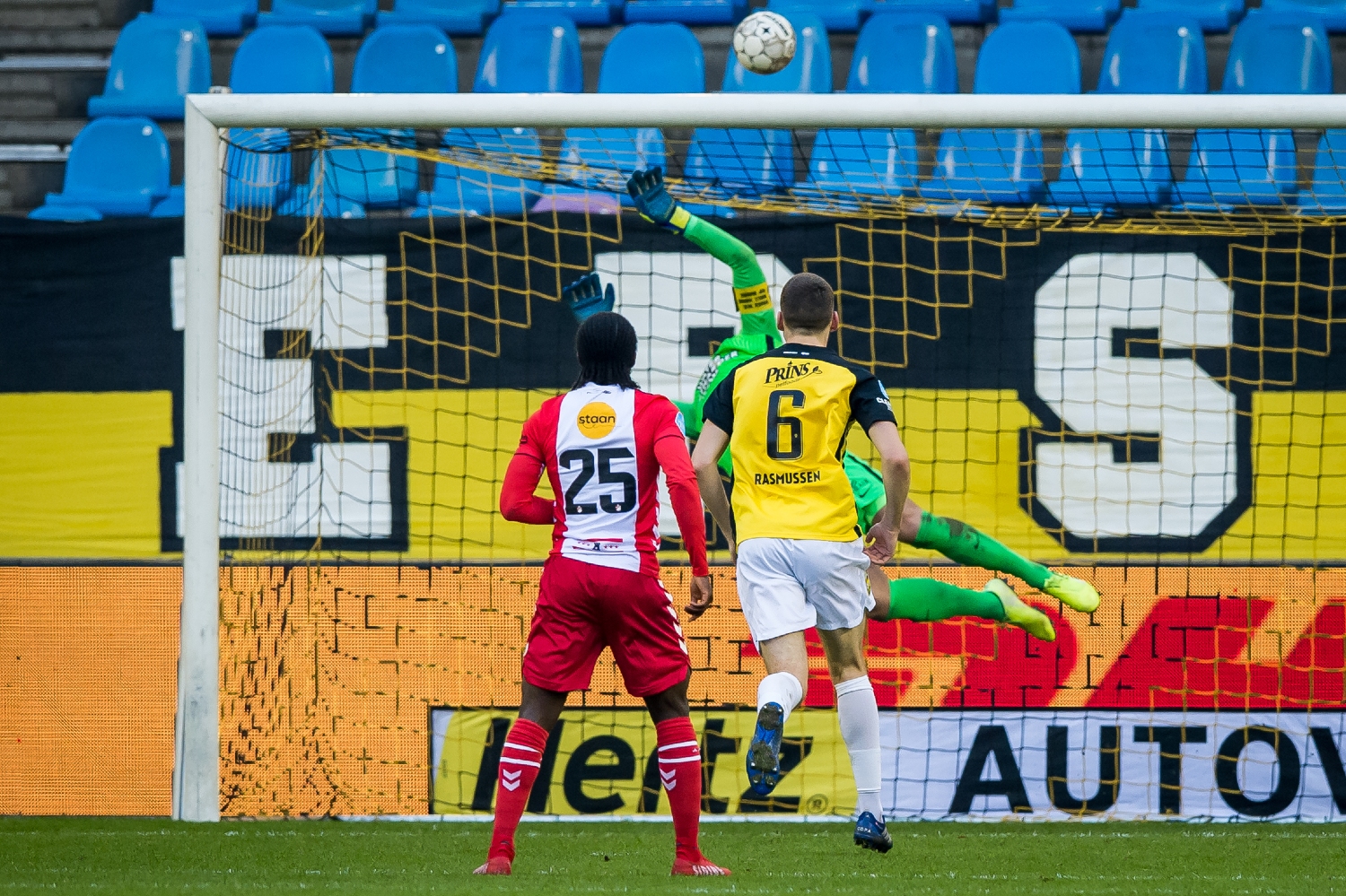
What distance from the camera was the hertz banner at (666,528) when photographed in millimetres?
5844

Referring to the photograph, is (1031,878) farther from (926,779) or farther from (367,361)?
(367,361)

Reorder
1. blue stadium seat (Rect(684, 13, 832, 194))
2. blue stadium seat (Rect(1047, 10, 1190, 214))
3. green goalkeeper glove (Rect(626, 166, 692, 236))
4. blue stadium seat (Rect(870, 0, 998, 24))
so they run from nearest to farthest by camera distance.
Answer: green goalkeeper glove (Rect(626, 166, 692, 236))
blue stadium seat (Rect(684, 13, 832, 194))
blue stadium seat (Rect(1047, 10, 1190, 214))
blue stadium seat (Rect(870, 0, 998, 24))

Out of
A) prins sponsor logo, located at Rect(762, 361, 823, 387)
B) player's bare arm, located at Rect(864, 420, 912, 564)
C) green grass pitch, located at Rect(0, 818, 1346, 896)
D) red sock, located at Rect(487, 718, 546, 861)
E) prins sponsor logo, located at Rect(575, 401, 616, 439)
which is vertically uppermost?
prins sponsor logo, located at Rect(762, 361, 823, 387)

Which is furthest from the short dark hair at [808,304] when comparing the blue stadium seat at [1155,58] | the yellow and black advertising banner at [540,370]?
the blue stadium seat at [1155,58]

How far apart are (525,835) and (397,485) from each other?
2.12 metres

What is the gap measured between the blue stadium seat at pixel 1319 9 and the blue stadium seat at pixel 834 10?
99.8 inches

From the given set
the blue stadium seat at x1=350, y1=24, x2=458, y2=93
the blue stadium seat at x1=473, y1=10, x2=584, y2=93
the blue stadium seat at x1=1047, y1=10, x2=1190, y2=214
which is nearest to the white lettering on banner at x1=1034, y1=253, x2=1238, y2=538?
the blue stadium seat at x1=1047, y1=10, x2=1190, y2=214

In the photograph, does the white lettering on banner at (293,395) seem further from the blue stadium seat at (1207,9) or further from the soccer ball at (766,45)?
the blue stadium seat at (1207,9)

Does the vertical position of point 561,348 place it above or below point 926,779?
above

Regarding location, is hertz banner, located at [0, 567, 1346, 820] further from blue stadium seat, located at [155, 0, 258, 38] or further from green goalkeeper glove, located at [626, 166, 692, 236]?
blue stadium seat, located at [155, 0, 258, 38]

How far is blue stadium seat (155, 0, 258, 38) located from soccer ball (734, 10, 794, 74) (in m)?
5.25

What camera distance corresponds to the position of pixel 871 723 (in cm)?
402

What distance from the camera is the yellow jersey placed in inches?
155

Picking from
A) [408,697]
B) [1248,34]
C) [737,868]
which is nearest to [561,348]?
[408,697]
